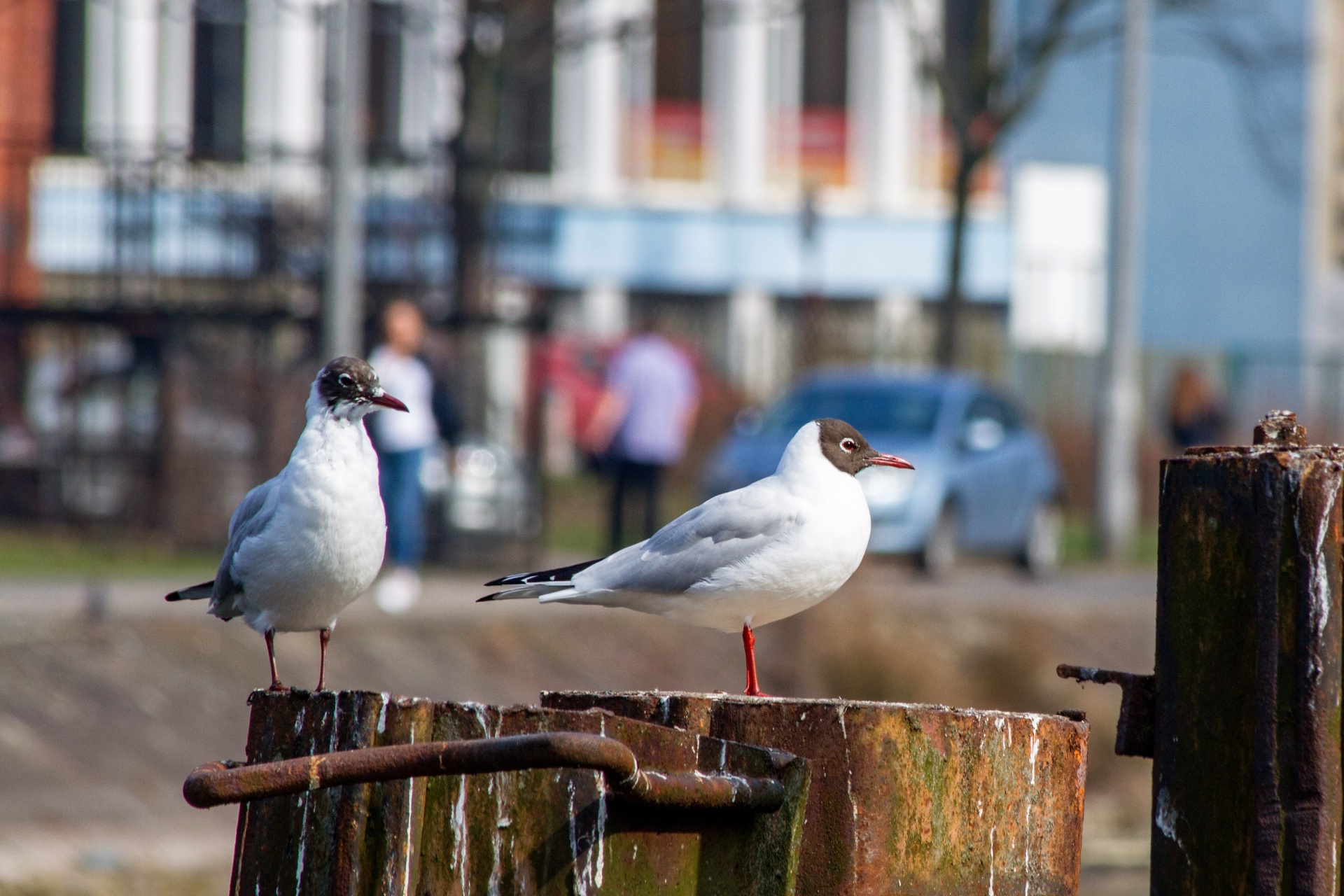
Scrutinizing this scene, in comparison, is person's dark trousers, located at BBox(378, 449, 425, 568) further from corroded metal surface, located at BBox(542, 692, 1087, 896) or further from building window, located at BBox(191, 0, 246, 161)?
building window, located at BBox(191, 0, 246, 161)

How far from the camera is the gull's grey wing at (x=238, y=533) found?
361 centimetres

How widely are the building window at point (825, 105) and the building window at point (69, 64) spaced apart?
10.0 meters

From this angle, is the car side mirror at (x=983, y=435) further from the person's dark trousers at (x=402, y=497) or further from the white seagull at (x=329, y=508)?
the white seagull at (x=329, y=508)

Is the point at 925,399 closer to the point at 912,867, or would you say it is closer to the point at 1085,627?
the point at 1085,627

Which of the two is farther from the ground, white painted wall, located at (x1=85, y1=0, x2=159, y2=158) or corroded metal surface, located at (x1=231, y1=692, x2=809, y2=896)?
white painted wall, located at (x1=85, y1=0, x2=159, y2=158)

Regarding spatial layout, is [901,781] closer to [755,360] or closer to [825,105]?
[755,360]

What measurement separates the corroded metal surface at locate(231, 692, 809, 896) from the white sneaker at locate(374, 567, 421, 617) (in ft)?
26.4

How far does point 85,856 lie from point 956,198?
518 inches

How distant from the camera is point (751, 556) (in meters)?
3.84

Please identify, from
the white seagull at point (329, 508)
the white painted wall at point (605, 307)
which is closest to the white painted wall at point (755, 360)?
the white painted wall at point (605, 307)

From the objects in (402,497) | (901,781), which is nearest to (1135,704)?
(901,781)

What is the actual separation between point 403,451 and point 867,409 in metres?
5.26

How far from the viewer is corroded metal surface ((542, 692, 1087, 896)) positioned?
249 centimetres

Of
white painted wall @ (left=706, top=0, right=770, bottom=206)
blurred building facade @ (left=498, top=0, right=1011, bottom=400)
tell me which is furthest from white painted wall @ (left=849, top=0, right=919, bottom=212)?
white painted wall @ (left=706, top=0, right=770, bottom=206)
